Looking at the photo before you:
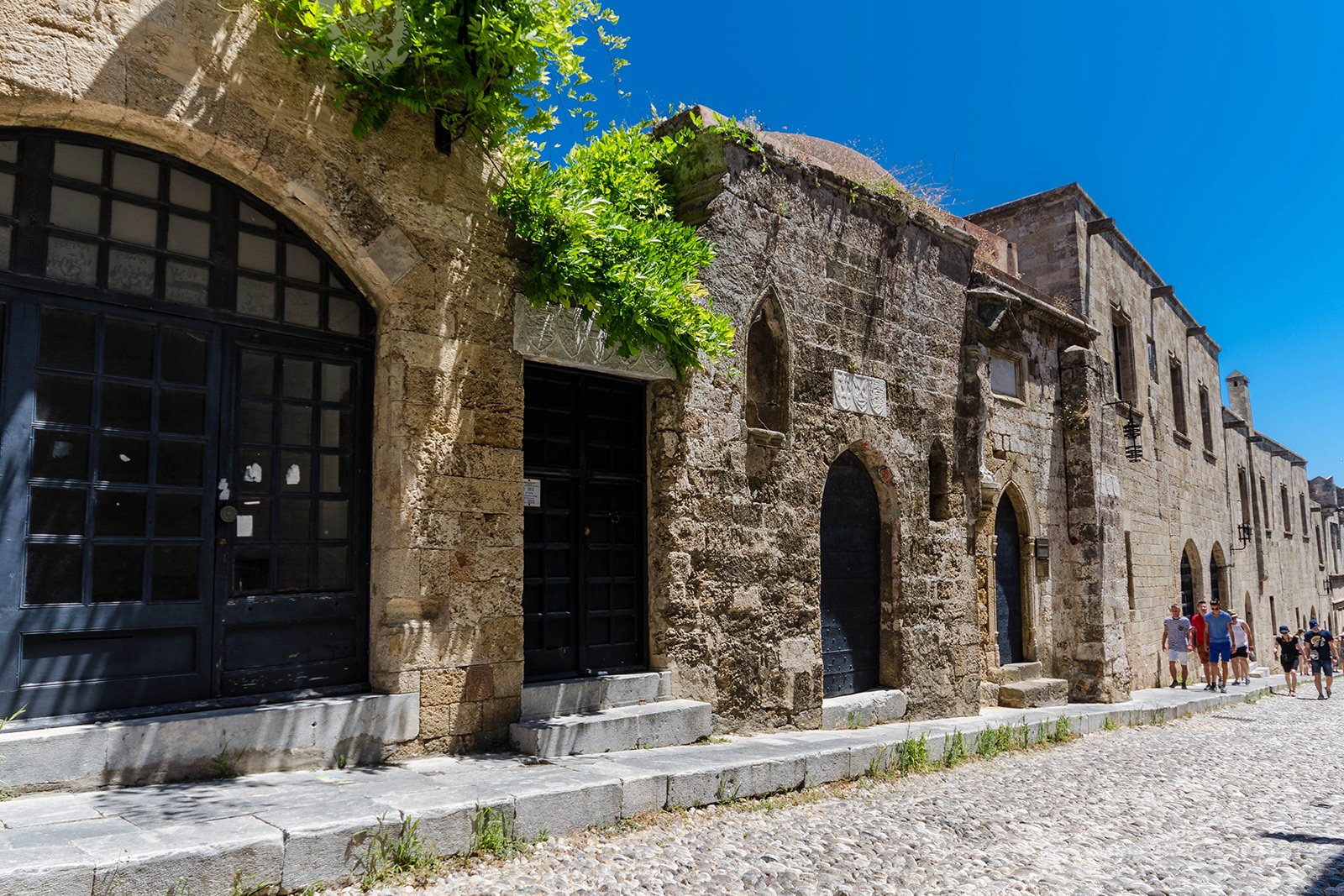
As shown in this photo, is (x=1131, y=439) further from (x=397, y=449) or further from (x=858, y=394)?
(x=397, y=449)

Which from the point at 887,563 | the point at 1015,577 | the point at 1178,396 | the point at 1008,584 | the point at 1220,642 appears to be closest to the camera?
the point at 887,563

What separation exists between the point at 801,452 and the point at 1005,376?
4547mm

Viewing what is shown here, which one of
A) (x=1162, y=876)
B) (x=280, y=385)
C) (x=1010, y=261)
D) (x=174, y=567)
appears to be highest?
(x=1010, y=261)

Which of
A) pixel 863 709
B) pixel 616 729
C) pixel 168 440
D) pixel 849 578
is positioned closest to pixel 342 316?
pixel 168 440

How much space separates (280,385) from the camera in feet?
16.1

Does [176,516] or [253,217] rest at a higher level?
[253,217]

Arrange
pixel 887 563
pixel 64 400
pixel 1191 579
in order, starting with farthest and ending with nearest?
pixel 1191 579, pixel 887 563, pixel 64 400

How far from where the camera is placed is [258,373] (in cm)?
484

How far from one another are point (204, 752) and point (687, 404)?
3.70 m

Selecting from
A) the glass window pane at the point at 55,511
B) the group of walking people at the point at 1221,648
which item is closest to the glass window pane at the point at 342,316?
the glass window pane at the point at 55,511

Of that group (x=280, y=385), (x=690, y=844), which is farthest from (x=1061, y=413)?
(x=280, y=385)

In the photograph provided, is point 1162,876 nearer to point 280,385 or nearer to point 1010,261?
point 280,385

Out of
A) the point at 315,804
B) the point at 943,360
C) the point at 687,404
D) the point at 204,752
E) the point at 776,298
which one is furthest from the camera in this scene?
the point at 943,360

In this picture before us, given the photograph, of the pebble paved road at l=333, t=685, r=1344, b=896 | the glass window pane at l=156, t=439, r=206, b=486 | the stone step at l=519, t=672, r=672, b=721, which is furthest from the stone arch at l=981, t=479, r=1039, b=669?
the glass window pane at l=156, t=439, r=206, b=486
